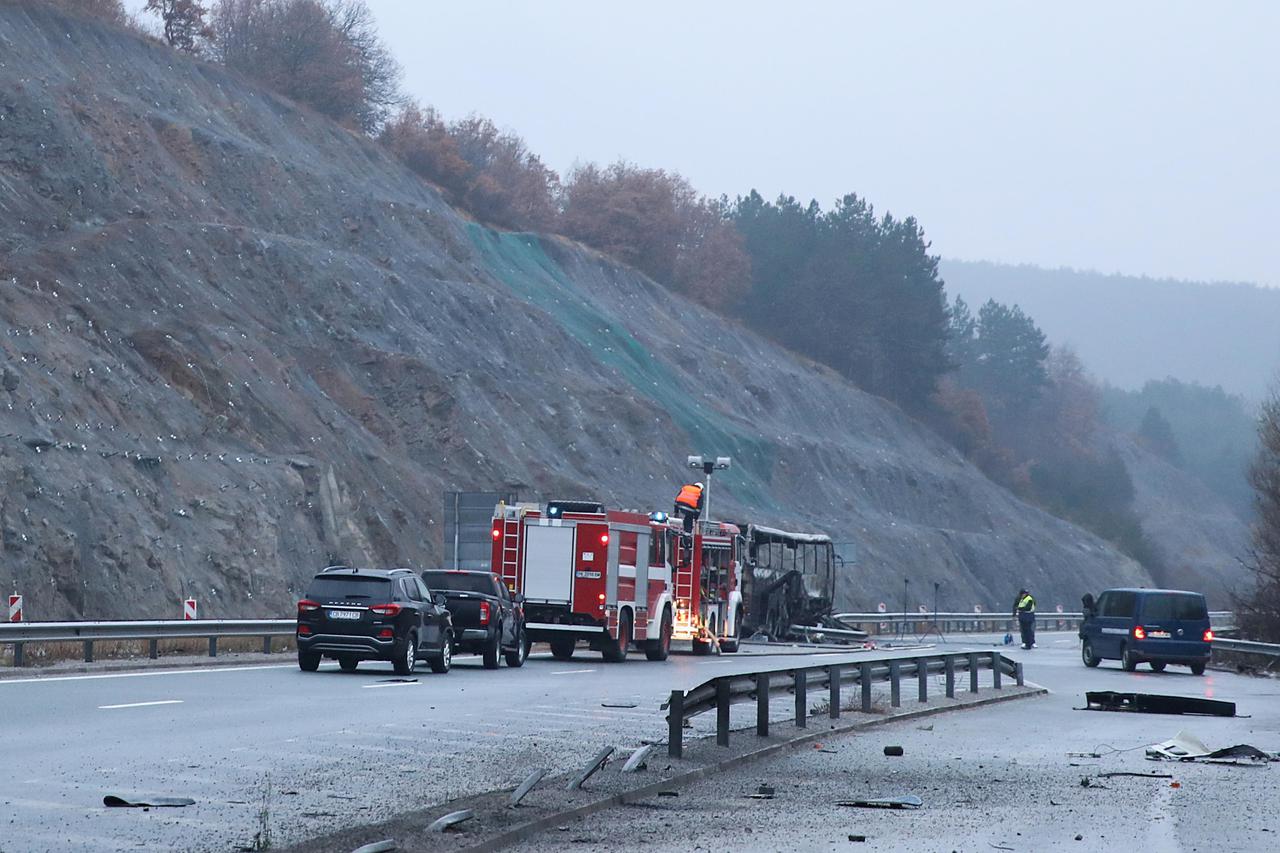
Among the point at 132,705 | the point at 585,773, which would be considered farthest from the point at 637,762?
the point at 132,705

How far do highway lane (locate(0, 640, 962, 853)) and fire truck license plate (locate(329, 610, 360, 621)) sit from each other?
0.90 meters

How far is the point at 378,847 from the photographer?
9367 millimetres

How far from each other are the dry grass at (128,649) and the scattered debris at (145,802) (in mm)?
14938

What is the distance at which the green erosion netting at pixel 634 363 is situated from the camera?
7569cm

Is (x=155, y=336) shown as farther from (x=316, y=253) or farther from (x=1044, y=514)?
(x=1044, y=514)

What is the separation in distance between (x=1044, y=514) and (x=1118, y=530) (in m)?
17.9

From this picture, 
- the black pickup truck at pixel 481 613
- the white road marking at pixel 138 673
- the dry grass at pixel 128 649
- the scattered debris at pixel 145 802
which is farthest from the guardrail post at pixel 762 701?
the dry grass at pixel 128 649

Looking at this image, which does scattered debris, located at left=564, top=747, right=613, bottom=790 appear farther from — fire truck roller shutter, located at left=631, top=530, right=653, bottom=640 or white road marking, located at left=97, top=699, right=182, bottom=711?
fire truck roller shutter, located at left=631, top=530, right=653, bottom=640

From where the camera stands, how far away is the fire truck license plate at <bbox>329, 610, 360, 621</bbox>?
26.3 meters

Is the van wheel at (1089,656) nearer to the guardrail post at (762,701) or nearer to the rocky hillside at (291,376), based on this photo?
the rocky hillside at (291,376)

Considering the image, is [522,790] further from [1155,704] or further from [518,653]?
[518,653]

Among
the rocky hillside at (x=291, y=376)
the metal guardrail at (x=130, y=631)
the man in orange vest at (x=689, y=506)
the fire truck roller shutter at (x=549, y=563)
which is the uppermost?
the rocky hillside at (x=291, y=376)

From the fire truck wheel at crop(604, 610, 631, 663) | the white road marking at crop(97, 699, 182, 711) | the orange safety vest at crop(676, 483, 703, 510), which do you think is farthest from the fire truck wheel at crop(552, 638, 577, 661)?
the white road marking at crop(97, 699, 182, 711)

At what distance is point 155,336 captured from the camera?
48.9m
